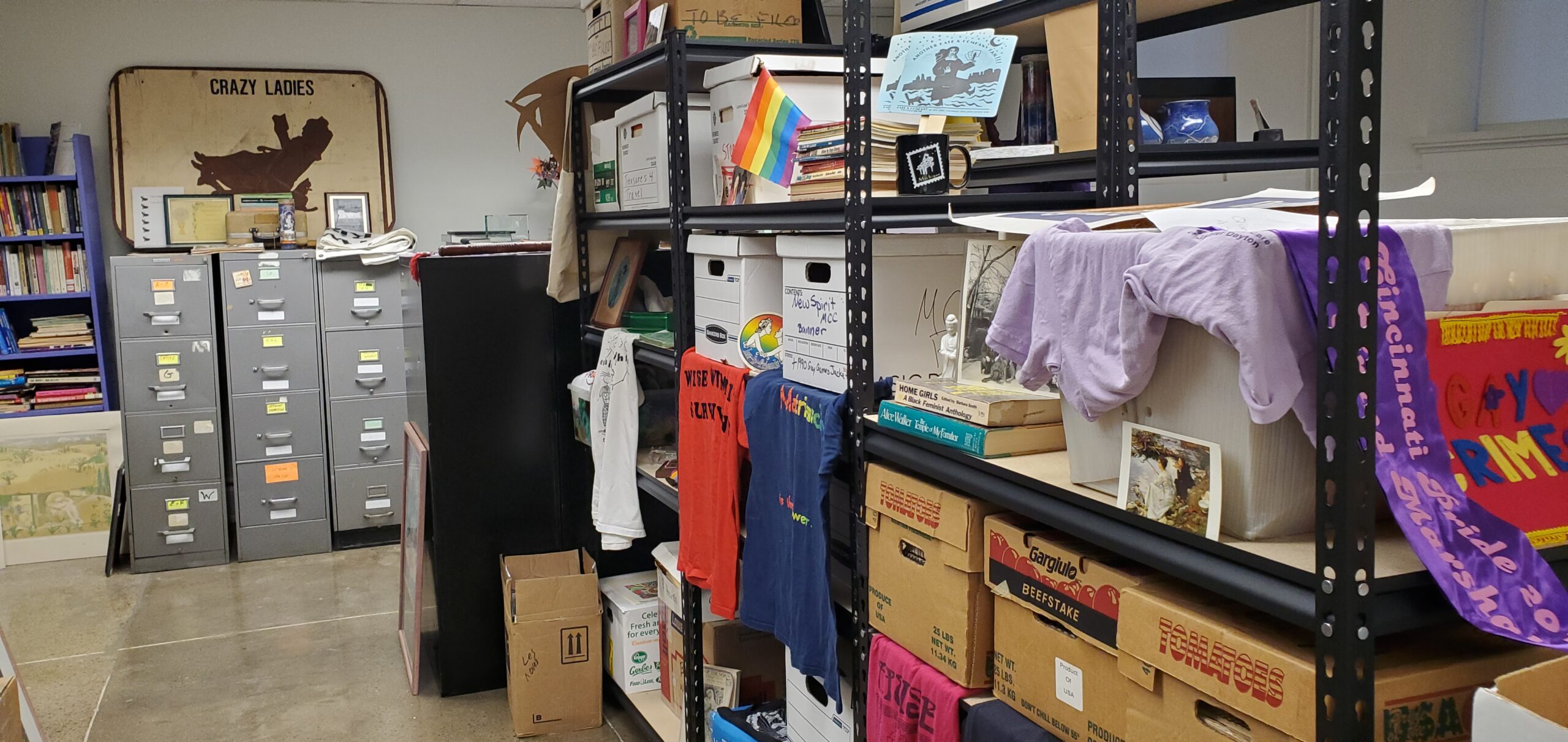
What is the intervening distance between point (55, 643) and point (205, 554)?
1.12 m

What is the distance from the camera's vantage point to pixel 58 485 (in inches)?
207

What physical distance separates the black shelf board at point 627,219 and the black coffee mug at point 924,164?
0.99m

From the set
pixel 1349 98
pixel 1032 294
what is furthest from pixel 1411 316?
pixel 1032 294

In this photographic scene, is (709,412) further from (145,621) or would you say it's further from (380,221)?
(380,221)

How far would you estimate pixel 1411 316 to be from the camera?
101 cm

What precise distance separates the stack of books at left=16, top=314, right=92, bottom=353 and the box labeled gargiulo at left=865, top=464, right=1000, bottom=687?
4.92m

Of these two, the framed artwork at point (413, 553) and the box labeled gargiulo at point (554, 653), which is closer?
the box labeled gargiulo at point (554, 653)

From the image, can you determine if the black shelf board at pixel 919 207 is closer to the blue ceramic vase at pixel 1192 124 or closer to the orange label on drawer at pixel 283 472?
the blue ceramic vase at pixel 1192 124

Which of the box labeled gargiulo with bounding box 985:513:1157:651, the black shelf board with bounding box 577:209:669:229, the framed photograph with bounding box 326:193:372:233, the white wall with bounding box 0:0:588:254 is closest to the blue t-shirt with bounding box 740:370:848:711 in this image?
the box labeled gargiulo with bounding box 985:513:1157:651

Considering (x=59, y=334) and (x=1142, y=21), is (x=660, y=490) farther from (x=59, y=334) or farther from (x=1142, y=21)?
(x=59, y=334)

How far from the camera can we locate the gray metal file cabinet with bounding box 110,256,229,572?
16.8ft

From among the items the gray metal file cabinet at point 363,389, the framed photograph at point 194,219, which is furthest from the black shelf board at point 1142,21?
the framed photograph at point 194,219

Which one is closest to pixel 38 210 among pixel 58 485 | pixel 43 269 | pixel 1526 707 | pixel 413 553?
pixel 43 269

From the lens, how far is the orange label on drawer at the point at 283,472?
210 inches
